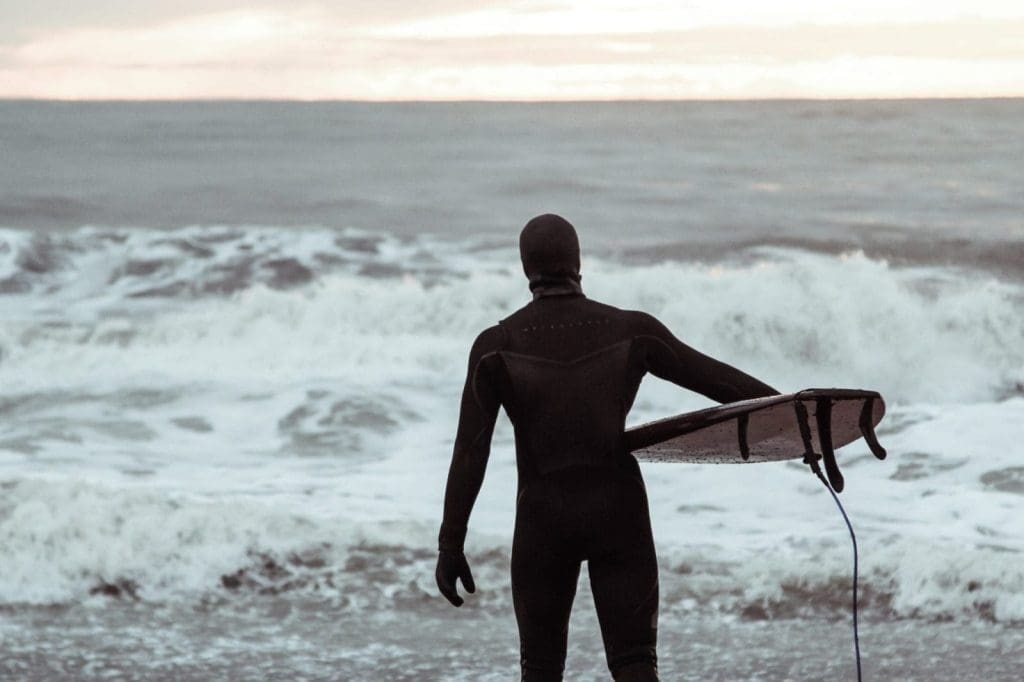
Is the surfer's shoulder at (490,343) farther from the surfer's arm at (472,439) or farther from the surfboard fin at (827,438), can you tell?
the surfboard fin at (827,438)

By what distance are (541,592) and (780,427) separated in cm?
73

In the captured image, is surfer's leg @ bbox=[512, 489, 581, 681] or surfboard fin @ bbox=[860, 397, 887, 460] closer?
surfboard fin @ bbox=[860, 397, 887, 460]

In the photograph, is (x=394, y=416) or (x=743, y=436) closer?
(x=743, y=436)

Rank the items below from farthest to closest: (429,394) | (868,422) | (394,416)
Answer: (429,394) < (394,416) < (868,422)

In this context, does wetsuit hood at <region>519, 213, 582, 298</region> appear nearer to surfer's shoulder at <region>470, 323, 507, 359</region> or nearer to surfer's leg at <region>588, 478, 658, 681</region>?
surfer's shoulder at <region>470, 323, 507, 359</region>

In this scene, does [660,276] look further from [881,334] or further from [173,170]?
[173,170]

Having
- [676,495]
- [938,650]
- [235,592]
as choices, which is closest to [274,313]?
[676,495]

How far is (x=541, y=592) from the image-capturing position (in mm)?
3629

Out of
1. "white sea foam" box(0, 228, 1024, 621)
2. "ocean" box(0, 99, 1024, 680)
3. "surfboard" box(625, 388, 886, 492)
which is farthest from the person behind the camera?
"white sea foam" box(0, 228, 1024, 621)

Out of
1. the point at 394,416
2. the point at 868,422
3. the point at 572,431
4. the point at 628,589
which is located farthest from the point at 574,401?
the point at 394,416

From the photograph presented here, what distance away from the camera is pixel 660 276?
66.9ft

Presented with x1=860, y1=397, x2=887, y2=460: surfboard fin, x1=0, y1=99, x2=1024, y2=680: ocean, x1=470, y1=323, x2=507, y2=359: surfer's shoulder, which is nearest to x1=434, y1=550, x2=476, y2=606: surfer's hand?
x1=470, y1=323, x2=507, y2=359: surfer's shoulder

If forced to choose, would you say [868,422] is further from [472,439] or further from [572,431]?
[472,439]

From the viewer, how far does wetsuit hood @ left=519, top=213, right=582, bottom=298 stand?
140 inches
